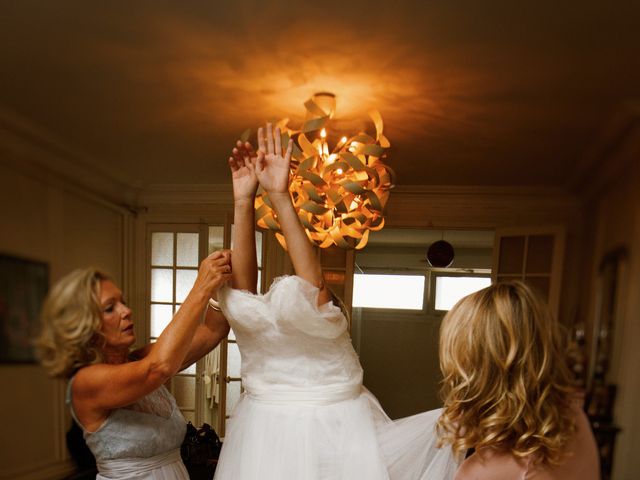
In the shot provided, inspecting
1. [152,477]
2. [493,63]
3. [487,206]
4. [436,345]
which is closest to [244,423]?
[152,477]

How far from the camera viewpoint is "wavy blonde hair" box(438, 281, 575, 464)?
47 cm

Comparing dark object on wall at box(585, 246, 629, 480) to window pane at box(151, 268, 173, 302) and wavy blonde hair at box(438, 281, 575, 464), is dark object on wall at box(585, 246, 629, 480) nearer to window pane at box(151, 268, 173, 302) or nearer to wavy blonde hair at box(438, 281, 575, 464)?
wavy blonde hair at box(438, 281, 575, 464)

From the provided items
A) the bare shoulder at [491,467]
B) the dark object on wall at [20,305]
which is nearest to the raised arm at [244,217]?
the dark object on wall at [20,305]

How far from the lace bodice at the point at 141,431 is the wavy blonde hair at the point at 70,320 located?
138 millimetres

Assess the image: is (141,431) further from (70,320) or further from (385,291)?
(385,291)

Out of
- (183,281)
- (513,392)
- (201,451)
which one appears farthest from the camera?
(201,451)

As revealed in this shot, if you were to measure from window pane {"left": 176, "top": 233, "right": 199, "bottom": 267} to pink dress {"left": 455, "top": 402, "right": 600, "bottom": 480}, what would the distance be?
1.53 ft

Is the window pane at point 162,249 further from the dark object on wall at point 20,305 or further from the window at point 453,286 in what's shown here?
the window at point 453,286

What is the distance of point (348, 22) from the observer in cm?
51

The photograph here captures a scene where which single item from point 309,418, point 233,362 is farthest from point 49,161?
point 309,418

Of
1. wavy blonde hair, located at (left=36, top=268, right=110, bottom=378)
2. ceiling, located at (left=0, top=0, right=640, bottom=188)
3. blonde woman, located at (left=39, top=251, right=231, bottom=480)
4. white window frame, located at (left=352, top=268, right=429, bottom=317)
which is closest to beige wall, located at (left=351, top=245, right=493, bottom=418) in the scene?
white window frame, located at (left=352, top=268, right=429, bottom=317)

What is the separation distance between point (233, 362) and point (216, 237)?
193 millimetres

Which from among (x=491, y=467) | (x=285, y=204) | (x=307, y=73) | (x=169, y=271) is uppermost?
(x=307, y=73)

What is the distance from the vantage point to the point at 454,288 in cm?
63
